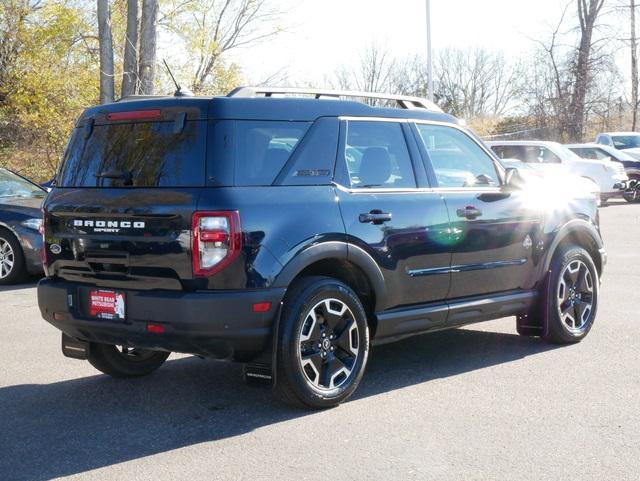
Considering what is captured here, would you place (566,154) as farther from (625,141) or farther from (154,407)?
(154,407)

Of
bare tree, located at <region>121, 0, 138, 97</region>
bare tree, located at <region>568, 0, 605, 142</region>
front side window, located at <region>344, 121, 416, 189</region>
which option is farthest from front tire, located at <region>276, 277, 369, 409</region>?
bare tree, located at <region>568, 0, 605, 142</region>

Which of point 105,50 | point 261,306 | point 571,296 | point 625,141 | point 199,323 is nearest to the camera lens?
point 199,323

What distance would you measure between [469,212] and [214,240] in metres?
2.20

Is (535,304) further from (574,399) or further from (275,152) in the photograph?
(275,152)

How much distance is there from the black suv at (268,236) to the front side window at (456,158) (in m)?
0.02

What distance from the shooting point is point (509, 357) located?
6.94 meters

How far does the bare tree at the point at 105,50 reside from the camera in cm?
1841

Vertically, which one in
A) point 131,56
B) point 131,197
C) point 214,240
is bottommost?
point 214,240

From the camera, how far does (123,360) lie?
6.29m

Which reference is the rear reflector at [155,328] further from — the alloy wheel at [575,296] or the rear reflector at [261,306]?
the alloy wheel at [575,296]

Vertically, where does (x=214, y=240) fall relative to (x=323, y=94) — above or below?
below

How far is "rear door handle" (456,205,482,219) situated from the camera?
639cm

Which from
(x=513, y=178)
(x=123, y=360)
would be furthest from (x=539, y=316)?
(x=123, y=360)

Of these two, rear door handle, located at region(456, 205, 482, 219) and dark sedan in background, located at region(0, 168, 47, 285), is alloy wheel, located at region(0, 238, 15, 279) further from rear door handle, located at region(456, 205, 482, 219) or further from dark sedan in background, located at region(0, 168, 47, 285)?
rear door handle, located at region(456, 205, 482, 219)
